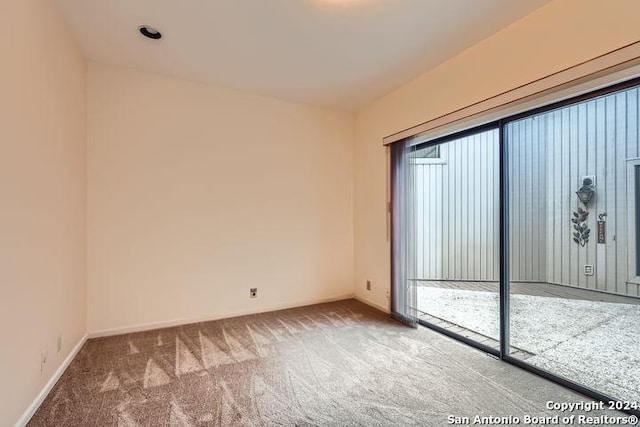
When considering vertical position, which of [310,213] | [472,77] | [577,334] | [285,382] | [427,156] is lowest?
[285,382]

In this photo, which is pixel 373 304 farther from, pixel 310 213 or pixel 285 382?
pixel 285 382

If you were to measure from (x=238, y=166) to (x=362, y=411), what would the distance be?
2.76m

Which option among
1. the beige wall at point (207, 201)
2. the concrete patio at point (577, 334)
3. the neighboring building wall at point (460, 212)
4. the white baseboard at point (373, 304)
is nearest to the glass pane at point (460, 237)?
the neighboring building wall at point (460, 212)

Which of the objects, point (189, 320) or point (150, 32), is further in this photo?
point (189, 320)

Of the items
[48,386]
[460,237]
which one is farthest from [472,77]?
[48,386]

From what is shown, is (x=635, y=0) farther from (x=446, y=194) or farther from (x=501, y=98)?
(x=446, y=194)

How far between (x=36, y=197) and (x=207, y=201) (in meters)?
1.57

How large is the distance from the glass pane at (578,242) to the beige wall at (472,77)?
37 cm

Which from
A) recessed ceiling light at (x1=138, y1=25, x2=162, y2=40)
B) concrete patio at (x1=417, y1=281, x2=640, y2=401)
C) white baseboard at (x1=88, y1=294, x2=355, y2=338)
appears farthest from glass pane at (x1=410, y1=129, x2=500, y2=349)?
recessed ceiling light at (x1=138, y1=25, x2=162, y2=40)

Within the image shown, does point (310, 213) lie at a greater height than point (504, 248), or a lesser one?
greater

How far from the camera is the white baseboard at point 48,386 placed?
5.59ft

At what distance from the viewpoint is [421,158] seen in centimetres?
341

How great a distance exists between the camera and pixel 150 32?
94.3 inches

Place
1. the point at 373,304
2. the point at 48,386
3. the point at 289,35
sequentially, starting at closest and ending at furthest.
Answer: the point at 48,386
the point at 289,35
the point at 373,304
